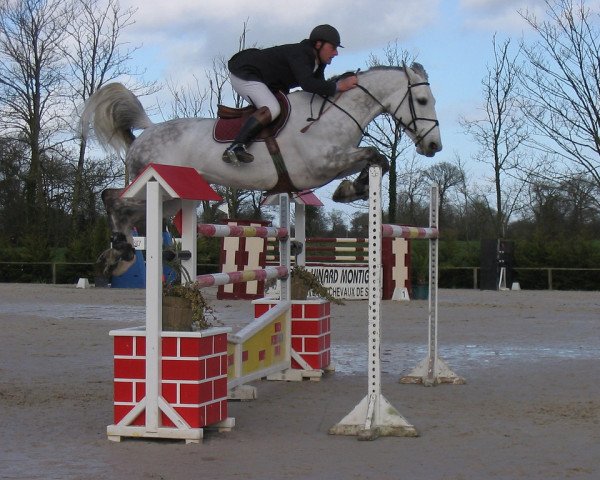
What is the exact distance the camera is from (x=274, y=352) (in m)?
6.46

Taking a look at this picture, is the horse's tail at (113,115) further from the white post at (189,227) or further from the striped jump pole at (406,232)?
the striped jump pole at (406,232)

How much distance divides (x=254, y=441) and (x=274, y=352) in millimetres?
1955

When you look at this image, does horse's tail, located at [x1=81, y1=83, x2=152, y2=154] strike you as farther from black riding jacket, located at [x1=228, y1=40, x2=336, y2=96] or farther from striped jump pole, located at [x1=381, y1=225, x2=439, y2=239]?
striped jump pole, located at [x1=381, y1=225, x2=439, y2=239]

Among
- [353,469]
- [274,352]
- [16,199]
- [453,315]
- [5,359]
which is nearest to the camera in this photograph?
[353,469]

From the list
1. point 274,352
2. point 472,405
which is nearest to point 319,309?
point 274,352

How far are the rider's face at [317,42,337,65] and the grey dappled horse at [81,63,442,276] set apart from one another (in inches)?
9.3

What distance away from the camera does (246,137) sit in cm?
536

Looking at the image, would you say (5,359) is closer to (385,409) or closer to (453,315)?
(385,409)

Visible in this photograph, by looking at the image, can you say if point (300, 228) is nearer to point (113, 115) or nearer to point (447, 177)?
point (113, 115)

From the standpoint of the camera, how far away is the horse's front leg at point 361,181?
542 cm

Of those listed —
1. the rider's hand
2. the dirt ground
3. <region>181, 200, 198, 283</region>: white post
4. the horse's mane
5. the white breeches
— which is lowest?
the dirt ground

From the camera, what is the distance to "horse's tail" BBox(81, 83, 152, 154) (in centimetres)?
581

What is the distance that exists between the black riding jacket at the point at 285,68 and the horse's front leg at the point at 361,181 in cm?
44

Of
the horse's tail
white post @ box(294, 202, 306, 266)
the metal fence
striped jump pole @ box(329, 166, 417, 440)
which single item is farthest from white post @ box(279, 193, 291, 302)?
the metal fence
